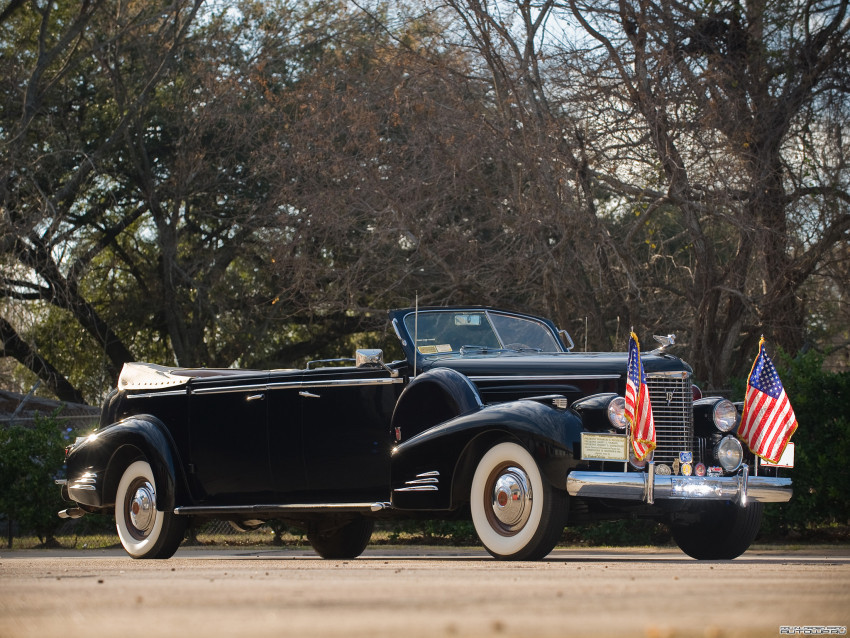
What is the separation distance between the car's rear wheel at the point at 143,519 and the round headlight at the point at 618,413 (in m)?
4.06

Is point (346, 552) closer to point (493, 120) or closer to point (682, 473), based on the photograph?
point (682, 473)

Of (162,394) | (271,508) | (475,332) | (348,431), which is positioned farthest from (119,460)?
(475,332)

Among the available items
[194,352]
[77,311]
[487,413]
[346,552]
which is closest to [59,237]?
[77,311]

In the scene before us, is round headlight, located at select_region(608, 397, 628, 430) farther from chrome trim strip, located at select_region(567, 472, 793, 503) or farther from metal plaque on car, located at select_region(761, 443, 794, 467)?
metal plaque on car, located at select_region(761, 443, 794, 467)

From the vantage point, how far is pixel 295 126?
17797 millimetres

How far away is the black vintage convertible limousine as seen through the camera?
7.98 meters

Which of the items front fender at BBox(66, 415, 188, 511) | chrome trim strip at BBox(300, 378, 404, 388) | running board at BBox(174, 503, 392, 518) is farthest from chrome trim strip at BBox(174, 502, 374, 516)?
chrome trim strip at BBox(300, 378, 404, 388)

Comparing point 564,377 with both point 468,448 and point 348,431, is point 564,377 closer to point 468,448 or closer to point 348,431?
point 468,448

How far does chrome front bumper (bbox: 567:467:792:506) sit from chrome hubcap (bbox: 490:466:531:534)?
1.27 feet

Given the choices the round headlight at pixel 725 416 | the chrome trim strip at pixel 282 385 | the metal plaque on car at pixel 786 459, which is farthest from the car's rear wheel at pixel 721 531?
the chrome trim strip at pixel 282 385

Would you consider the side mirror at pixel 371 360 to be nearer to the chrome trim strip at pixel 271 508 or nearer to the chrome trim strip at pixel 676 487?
the chrome trim strip at pixel 271 508

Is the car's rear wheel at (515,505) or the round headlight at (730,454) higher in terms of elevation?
the round headlight at (730,454)

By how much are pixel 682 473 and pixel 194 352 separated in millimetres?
17051

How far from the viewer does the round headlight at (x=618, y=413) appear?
810cm
